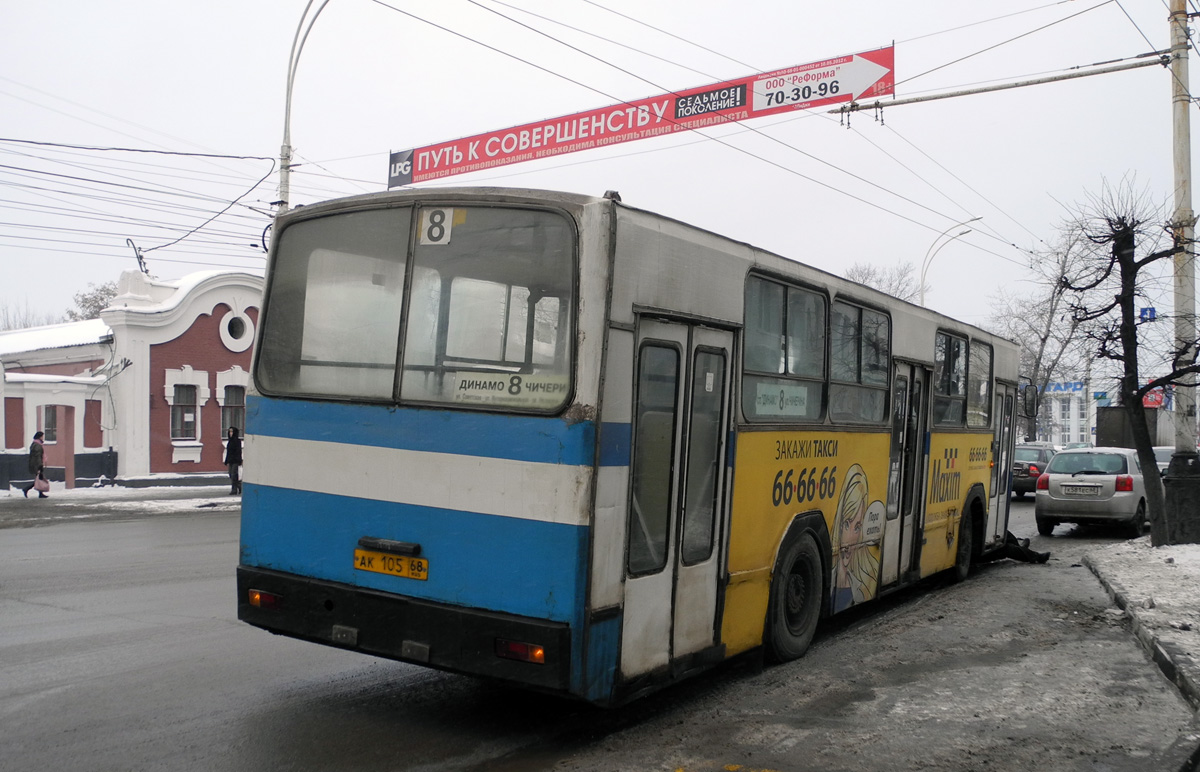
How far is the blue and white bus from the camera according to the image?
5074mm

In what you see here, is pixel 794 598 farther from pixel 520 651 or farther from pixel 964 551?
pixel 964 551

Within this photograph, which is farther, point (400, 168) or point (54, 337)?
point (54, 337)

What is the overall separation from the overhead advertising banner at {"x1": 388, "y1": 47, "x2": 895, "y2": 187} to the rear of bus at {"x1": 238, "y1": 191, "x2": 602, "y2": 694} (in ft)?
34.9

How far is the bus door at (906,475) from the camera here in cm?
958

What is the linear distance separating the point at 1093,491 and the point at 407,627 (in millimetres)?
16947

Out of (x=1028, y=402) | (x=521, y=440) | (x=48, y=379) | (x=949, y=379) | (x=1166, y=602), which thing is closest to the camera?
(x=521, y=440)

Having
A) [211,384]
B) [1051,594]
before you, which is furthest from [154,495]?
[1051,594]

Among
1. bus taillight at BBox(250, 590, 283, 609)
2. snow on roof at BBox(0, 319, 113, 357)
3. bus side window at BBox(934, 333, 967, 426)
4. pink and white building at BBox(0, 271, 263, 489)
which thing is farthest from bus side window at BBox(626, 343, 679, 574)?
snow on roof at BBox(0, 319, 113, 357)

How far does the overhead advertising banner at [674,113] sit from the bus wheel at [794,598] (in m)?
9.08

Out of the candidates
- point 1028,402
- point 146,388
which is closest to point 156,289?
point 146,388

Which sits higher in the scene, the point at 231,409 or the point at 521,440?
the point at 521,440

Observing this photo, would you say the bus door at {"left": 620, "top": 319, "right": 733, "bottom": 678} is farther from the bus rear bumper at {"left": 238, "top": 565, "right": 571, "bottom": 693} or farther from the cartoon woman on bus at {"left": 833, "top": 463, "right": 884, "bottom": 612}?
the cartoon woman on bus at {"left": 833, "top": 463, "right": 884, "bottom": 612}

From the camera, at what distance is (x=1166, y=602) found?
9.75 m

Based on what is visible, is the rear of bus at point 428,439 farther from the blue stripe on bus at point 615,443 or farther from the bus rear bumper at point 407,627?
the blue stripe on bus at point 615,443
